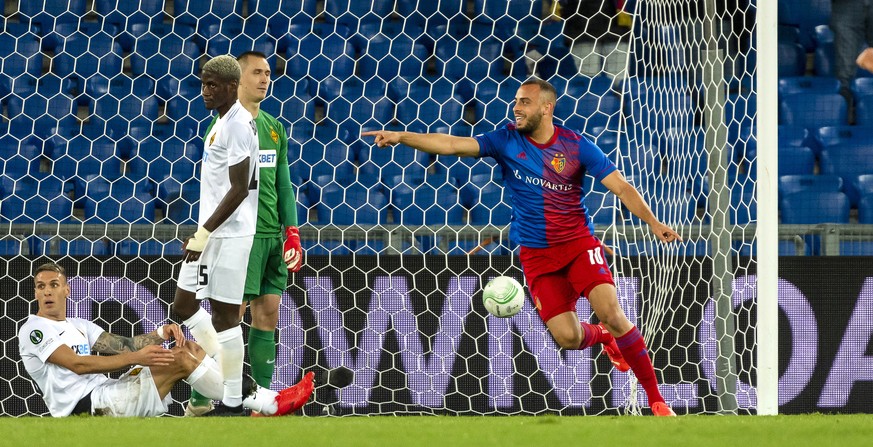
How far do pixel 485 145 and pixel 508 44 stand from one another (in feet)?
11.8

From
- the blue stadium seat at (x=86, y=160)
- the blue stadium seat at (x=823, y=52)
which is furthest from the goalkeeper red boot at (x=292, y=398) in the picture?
the blue stadium seat at (x=823, y=52)

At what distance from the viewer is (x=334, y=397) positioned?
6270 mm

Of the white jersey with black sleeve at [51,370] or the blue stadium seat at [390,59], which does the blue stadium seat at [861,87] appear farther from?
the white jersey with black sleeve at [51,370]

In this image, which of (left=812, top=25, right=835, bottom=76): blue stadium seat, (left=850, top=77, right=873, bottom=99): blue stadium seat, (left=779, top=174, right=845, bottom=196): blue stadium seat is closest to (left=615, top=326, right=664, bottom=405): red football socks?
(left=779, top=174, right=845, bottom=196): blue stadium seat

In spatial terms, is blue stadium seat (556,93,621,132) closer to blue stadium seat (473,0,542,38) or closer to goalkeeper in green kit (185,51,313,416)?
blue stadium seat (473,0,542,38)

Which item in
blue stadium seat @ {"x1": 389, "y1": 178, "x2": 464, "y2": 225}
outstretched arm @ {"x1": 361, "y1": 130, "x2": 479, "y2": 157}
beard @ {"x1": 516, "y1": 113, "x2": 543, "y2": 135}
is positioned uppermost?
beard @ {"x1": 516, "y1": 113, "x2": 543, "y2": 135}

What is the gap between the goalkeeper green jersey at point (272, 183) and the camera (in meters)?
5.31

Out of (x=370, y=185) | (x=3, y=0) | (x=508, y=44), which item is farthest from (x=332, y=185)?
(x=3, y=0)

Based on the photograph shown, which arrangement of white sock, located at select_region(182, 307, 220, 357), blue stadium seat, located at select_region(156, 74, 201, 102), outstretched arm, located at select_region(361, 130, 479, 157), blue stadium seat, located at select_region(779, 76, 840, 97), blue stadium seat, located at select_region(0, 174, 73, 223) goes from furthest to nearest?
blue stadium seat, located at select_region(779, 76, 840, 97), blue stadium seat, located at select_region(156, 74, 201, 102), blue stadium seat, located at select_region(0, 174, 73, 223), white sock, located at select_region(182, 307, 220, 357), outstretched arm, located at select_region(361, 130, 479, 157)

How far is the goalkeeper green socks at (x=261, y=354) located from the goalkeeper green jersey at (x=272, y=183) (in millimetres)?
469

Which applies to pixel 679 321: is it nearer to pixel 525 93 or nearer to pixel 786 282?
pixel 786 282

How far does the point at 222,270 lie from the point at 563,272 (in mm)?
1694

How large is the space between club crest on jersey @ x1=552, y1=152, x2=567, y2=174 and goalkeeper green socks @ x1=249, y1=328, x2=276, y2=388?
5.10 ft

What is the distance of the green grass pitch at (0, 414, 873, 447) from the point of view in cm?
337
